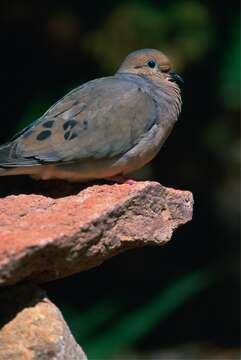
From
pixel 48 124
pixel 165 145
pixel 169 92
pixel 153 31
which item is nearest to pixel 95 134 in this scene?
pixel 48 124

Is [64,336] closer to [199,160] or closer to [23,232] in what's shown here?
[23,232]

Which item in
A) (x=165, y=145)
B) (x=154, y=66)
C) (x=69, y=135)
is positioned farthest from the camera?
(x=165, y=145)

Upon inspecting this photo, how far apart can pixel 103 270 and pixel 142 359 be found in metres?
0.69

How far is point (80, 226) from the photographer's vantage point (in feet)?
9.90

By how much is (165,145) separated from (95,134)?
297 cm

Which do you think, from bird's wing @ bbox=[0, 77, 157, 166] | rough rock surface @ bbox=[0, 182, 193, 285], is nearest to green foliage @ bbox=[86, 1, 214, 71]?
bird's wing @ bbox=[0, 77, 157, 166]

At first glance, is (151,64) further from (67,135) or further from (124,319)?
(124,319)

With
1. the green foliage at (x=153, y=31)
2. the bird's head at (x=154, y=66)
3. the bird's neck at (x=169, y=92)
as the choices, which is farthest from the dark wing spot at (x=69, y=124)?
the green foliage at (x=153, y=31)

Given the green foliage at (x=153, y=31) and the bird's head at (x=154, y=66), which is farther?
the green foliage at (x=153, y=31)

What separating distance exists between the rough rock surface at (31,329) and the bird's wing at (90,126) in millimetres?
700

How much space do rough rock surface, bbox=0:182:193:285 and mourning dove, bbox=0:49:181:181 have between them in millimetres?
215

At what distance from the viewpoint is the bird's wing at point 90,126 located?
3.71 meters

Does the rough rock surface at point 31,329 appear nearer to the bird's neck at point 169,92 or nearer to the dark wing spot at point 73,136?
the dark wing spot at point 73,136

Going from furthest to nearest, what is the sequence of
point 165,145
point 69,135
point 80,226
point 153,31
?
point 165,145
point 153,31
point 69,135
point 80,226
